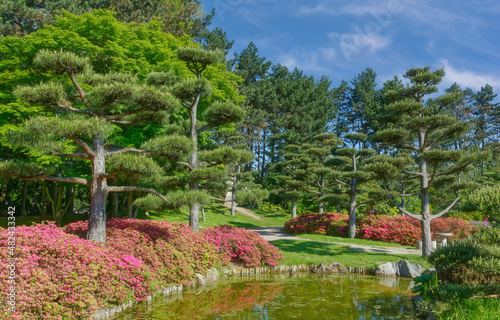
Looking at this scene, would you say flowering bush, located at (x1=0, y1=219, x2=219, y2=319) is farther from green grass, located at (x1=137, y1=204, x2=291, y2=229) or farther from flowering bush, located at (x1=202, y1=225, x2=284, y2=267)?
green grass, located at (x1=137, y1=204, x2=291, y2=229)

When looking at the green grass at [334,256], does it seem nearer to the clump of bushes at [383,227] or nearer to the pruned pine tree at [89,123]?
the clump of bushes at [383,227]

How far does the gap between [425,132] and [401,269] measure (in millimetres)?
5761

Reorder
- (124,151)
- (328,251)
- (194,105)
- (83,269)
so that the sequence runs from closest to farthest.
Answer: (83,269), (124,151), (194,105), (328,251)

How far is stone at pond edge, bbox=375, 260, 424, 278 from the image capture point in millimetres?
10625

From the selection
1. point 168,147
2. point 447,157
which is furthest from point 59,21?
point 447,157

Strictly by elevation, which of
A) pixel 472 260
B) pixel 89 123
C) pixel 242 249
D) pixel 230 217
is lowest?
pixel 230 217

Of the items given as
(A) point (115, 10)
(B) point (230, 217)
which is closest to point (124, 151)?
(A) point (115, 10)

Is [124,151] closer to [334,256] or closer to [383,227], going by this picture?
[334,256]

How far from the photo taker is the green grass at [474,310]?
Answer: 14.9ft

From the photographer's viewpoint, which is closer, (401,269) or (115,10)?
(401,269)

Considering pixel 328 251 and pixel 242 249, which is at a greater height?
pixel 242 249

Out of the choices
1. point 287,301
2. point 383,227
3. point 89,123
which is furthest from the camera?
point 383,227

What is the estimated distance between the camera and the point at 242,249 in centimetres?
1145

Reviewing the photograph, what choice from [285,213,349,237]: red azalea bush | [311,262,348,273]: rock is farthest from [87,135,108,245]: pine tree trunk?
[285,213,349,237]: red azalea bush
